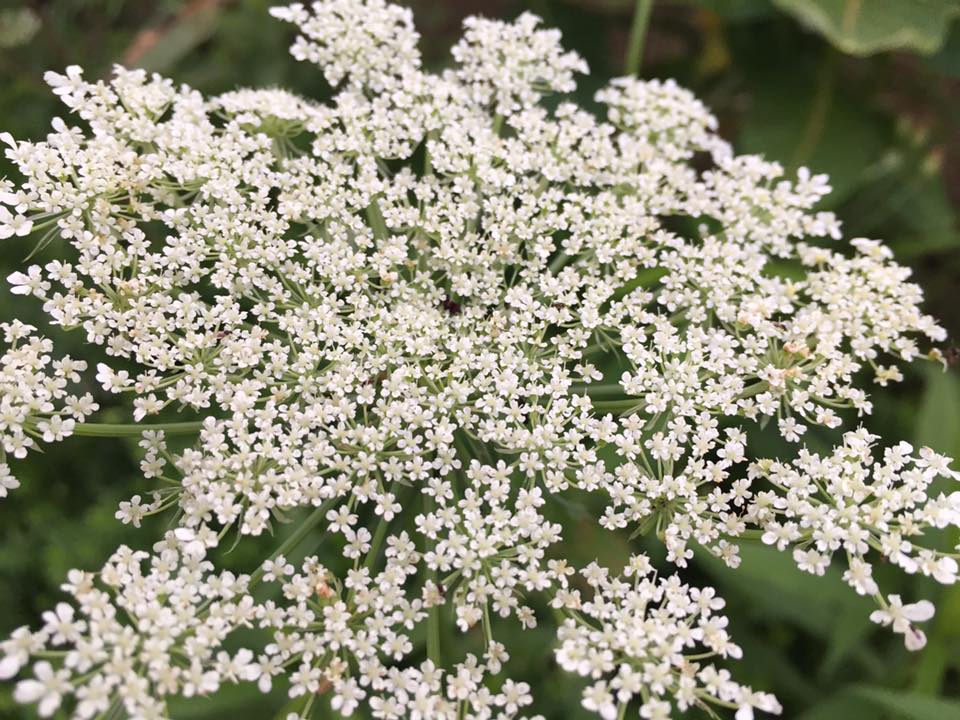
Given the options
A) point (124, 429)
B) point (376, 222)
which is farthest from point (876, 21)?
point (124, 429)

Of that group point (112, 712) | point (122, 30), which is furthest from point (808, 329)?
point (122, 30)

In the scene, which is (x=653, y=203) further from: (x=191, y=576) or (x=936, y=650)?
(x=936, y=650)

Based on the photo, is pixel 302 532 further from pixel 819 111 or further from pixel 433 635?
pixel 819 111

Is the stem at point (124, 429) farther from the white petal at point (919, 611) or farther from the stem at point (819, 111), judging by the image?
the stem at point (819, 111)

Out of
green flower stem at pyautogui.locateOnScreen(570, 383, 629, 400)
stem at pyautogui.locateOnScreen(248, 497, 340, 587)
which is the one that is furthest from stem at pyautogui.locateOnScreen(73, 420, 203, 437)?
green flower stem at pyautogui.locateOnScreen(570, 383, 629, 400)

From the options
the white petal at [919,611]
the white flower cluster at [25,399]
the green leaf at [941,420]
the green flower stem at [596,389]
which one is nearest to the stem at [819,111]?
the green leaf at [941,420]

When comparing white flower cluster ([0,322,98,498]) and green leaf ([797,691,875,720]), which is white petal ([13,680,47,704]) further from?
green leaf ([797,691,875,720])
